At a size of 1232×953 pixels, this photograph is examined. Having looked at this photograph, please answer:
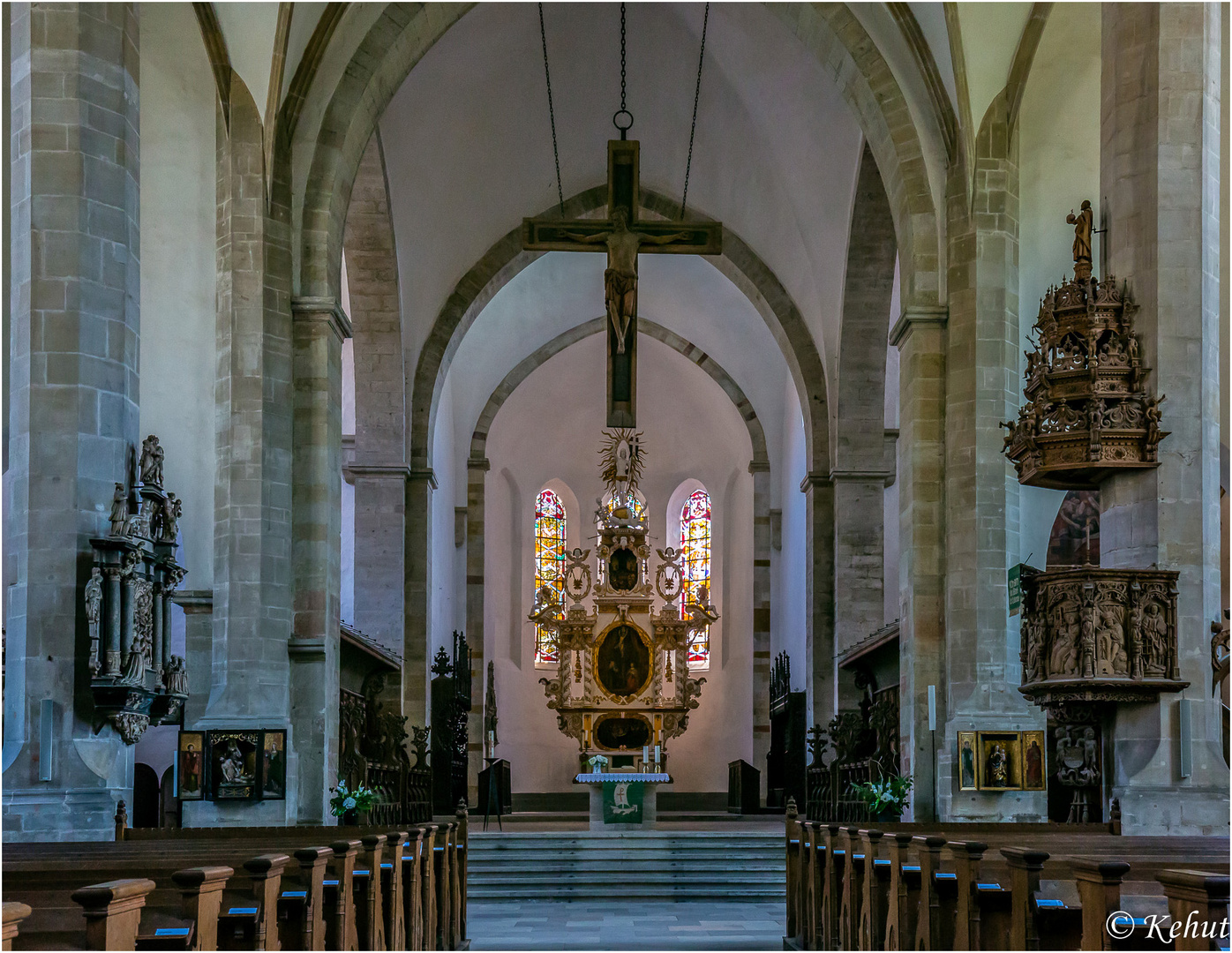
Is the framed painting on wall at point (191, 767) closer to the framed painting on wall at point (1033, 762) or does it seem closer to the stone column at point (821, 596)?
the framed painting on wall at point (1033, 762)

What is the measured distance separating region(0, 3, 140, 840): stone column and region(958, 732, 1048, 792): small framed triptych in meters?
7.62

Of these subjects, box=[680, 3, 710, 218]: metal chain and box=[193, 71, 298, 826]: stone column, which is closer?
box=[193, 71, 298, 826]: stone column

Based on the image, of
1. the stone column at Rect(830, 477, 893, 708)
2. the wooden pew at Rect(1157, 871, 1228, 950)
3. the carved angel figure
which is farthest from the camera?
the carved angel figure

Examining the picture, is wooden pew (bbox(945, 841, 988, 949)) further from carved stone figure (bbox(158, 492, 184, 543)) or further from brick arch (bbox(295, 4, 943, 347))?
brick arch (bbox(295, 4, 943, 347))

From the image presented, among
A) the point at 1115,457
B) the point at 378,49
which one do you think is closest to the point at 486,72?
the point at 378,49

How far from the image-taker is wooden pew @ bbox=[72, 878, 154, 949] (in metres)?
4.39

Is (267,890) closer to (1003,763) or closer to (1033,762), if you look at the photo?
(1003,763)

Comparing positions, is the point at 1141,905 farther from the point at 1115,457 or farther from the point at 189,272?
the point at 189,272

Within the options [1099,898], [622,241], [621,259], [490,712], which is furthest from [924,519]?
[490,712]

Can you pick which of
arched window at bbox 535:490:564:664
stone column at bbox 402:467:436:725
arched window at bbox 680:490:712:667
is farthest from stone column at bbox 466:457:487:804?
stone column at bbox 402:467:436:725

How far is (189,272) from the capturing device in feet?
49.8

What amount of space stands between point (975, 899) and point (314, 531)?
9.29 meters

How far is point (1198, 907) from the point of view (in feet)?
14.7

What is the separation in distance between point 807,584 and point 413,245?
7.74m
